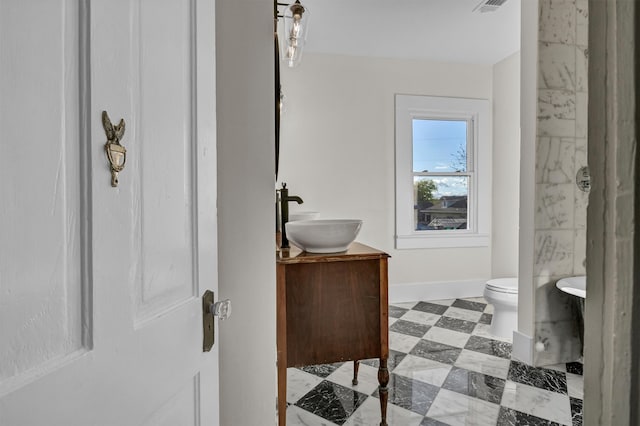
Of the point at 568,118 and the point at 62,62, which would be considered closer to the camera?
the point at 62,62

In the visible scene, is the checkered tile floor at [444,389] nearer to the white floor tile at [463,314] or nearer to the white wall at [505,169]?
the white floor tile at [463,314]

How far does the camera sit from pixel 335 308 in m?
1.73

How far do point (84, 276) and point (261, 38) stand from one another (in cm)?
98

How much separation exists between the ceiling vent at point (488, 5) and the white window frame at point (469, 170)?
3.68 feet

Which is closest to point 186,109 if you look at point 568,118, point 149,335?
point 149,335

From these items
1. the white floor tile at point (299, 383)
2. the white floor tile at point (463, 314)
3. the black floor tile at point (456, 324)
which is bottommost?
the white floor tile at point (299, 383)

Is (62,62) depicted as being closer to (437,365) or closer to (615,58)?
(615,58)

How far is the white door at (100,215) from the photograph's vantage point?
0.41m

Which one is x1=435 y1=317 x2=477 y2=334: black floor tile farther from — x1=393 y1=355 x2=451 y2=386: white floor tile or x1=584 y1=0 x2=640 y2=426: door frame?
x1=584 y1=0 x2=640 y2=426: door frame

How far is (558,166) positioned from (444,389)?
4.99ft

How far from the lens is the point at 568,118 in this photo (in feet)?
8.05

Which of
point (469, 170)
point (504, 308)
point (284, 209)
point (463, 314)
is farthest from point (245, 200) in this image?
point (469, 170)

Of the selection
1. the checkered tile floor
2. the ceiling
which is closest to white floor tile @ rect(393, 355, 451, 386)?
the checkered tile floor

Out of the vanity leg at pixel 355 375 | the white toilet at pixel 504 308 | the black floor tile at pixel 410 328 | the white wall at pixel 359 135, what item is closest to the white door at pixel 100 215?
the vanity leg at pixel 355 375
